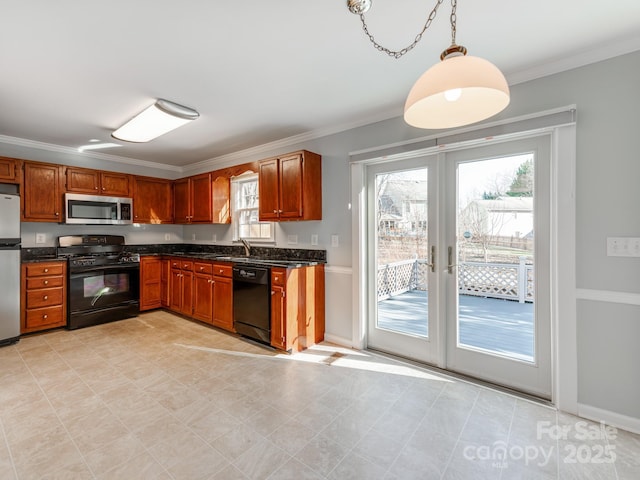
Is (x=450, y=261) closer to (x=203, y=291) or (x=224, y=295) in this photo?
(x=224, y=295)

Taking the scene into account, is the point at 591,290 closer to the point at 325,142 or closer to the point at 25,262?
the point at 325,142

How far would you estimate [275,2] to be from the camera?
5.25 feet

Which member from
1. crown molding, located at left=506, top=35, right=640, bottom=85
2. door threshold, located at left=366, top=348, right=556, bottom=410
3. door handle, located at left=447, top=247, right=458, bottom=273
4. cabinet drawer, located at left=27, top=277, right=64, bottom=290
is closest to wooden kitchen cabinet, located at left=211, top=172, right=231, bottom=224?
cabinet drawer, located at left=27, top=277, right=64, bottom=290

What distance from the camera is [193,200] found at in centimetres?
489

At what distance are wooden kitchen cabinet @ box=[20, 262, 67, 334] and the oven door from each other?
108 mm

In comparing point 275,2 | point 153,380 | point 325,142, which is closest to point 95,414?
point 153,380

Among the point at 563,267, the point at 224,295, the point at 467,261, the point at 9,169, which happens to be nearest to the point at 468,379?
the point at 467,261

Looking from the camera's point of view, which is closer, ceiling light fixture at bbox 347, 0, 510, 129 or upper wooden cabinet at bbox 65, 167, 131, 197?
ceiling light fixture at bbox 347, 0, 510, 129

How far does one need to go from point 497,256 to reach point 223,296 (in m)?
3.06

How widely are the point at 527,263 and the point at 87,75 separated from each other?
369cm

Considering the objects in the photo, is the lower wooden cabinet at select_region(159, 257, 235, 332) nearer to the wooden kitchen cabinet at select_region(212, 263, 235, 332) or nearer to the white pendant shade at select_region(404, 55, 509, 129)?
the wooden kitchen cabinet at select_region(212, 263, 235, 332)

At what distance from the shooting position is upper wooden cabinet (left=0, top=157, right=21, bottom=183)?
362 cm

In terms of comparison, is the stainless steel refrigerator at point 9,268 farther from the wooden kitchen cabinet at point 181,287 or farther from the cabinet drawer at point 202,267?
the cabinet drawer at point 202,267

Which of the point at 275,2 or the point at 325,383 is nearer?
the point at 275,2
